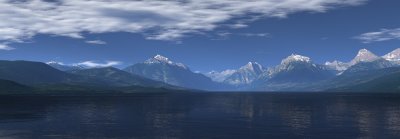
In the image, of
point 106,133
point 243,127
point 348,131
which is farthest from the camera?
point 243,127

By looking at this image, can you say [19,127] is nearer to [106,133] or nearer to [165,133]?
[106,133]

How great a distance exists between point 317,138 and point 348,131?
1817 centimetres

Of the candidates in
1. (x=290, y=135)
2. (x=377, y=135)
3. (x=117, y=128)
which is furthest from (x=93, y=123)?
(x=377, y=135)

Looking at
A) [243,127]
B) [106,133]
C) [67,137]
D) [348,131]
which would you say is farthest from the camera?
[243,127]

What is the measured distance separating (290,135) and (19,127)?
68.2 m

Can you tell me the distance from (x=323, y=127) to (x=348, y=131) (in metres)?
10.2

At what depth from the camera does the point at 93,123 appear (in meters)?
120

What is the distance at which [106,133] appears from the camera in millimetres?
96875

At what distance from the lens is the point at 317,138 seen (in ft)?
305

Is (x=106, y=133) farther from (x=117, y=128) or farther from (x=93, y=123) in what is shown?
(x=93, y=123)

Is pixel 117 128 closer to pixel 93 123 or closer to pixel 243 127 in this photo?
pixel 93 123

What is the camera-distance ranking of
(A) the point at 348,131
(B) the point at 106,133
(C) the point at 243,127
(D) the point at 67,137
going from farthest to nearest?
(C) the point at 243,127, (A) the point at 348,131, (B) the point at 106,133, (D) the point at 67,137

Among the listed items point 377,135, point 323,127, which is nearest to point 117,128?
point 323,127

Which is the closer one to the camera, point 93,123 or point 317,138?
point 317,138
